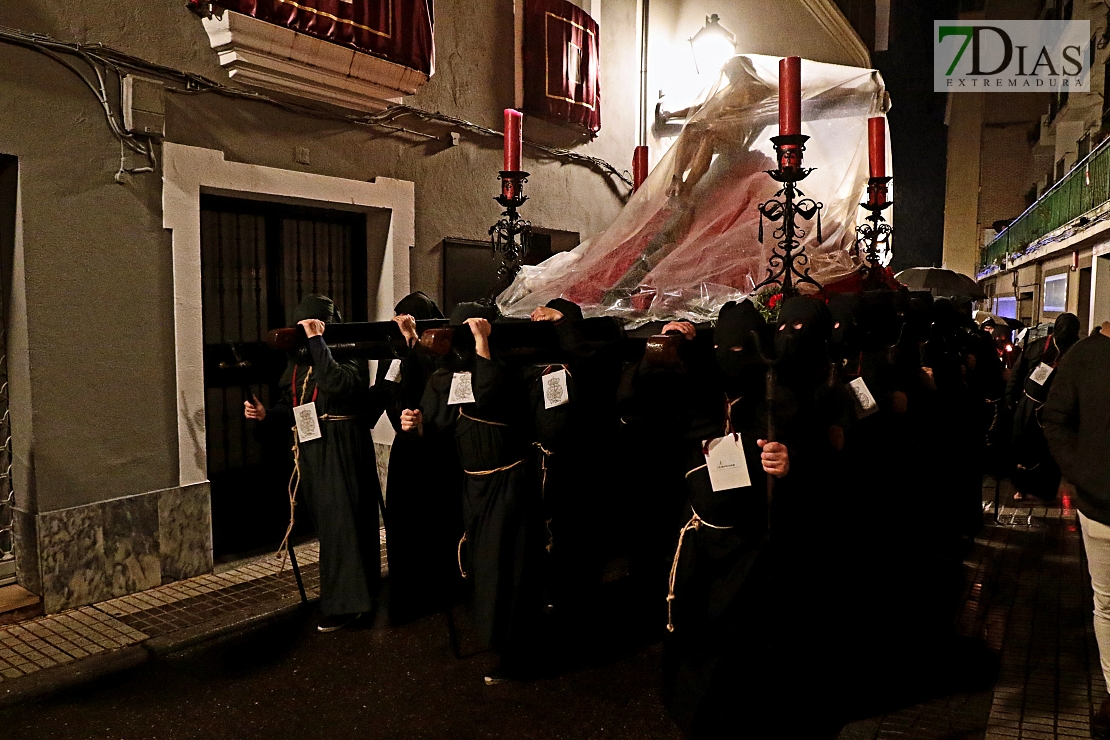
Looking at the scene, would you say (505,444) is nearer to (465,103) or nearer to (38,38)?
(38,38)

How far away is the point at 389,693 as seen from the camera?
416 cm

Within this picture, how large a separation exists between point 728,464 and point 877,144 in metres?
3.41

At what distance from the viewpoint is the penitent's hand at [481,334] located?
4.19 m

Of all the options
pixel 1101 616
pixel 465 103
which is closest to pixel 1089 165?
pixel 465 103

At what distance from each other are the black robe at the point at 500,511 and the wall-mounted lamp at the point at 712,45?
7080 millimetres

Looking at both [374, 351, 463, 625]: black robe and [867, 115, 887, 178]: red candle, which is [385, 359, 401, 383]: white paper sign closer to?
[374, 351, 463, 625]: black robe

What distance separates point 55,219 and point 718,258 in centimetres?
431

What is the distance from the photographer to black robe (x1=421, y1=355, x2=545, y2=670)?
425 centimetres

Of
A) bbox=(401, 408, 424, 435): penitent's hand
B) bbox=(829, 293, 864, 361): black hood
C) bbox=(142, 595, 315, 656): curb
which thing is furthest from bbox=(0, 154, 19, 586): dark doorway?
bbox=(829, 293, 864, 361): black hood

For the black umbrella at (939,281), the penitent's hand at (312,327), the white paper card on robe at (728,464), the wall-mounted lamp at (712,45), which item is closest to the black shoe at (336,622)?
the penitent's hand at (312,327)

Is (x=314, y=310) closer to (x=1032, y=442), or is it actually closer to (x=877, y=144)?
(x=877, y=144)

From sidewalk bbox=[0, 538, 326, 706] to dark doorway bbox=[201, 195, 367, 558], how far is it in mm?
585

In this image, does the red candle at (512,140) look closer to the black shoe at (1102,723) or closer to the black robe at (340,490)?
the black robe at (340,490)

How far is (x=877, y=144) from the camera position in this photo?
5773mm
